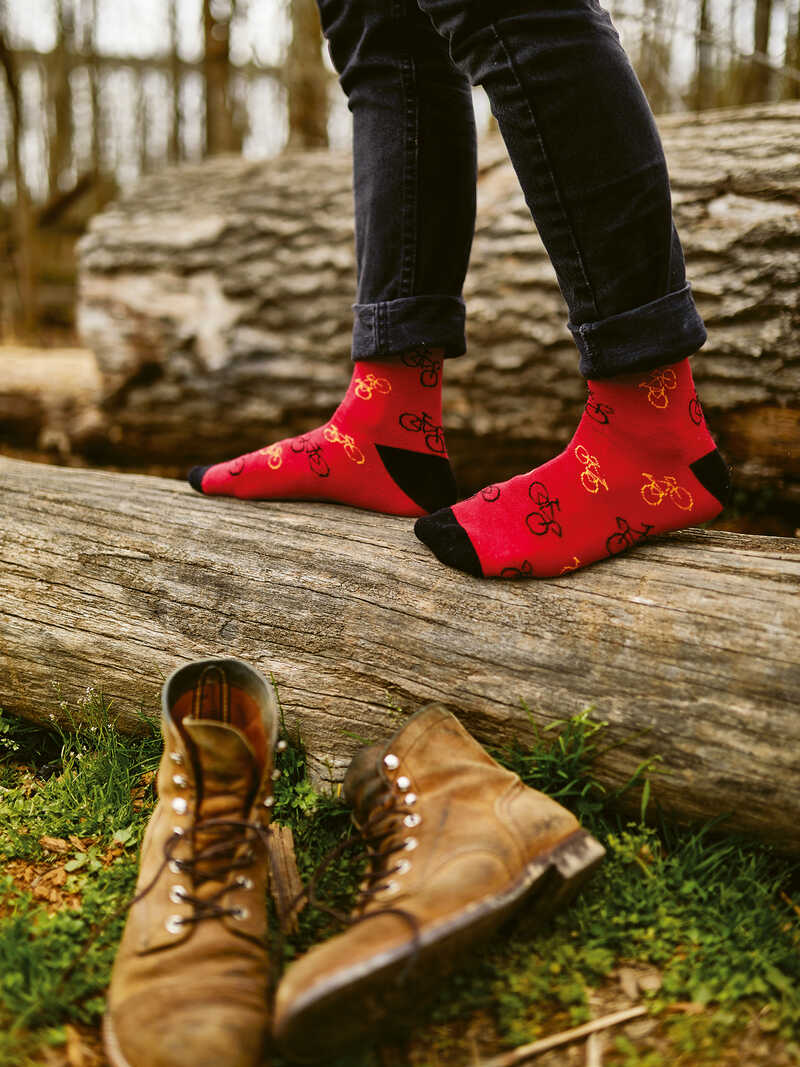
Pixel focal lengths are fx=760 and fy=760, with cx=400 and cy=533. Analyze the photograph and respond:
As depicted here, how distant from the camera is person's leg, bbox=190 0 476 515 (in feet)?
5.23

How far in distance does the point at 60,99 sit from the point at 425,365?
13015mm

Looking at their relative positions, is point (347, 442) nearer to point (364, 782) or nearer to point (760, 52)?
point (364, 782)

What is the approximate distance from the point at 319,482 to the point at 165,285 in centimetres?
218

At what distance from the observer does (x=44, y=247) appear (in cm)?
1073

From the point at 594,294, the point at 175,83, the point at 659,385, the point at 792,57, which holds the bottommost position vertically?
the point at 659,385

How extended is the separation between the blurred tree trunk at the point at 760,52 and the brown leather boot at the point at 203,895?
5.39 meters

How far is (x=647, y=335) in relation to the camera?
135 cm

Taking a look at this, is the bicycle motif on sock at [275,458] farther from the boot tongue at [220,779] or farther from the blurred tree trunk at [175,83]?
the blurred tree trunk at [175,83]

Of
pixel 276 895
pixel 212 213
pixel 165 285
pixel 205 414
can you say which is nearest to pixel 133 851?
pixel 276 895

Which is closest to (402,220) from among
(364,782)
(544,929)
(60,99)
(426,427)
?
(426,427)

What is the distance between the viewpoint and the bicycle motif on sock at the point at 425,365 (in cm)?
173

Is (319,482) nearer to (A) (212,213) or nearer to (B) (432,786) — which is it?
(B) (432,786)

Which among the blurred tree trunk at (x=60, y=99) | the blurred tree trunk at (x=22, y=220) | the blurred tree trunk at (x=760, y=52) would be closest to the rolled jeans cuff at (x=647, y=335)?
the blurred tree trunk at (x=760, y=52)

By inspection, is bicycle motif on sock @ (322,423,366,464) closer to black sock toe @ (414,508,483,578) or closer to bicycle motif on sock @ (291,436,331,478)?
bicycle motif on sock @ (291,436,331,478)
